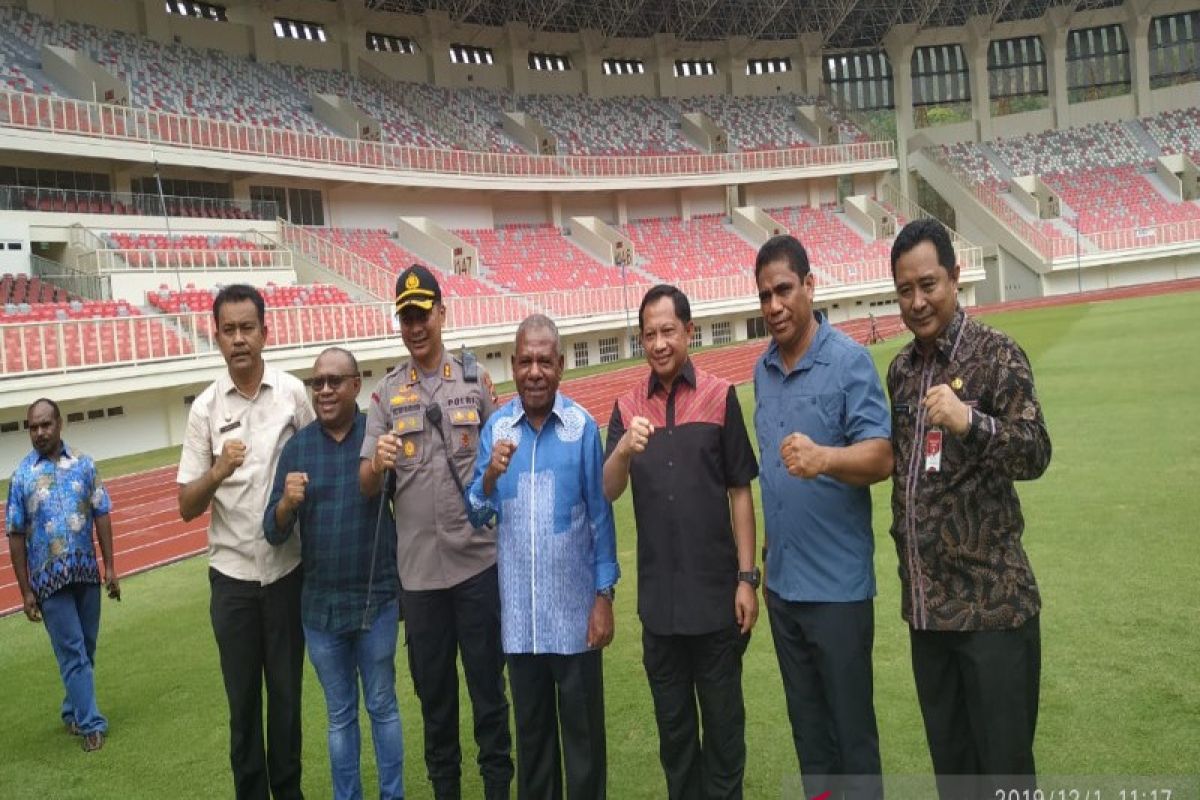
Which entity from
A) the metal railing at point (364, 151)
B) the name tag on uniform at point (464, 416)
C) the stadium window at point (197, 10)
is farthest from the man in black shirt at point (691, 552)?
the stadium window at point (197, 10)

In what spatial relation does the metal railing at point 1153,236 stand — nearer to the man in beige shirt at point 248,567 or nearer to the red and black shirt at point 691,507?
the red and black shirt at point 691,507

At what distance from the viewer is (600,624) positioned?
147 inches

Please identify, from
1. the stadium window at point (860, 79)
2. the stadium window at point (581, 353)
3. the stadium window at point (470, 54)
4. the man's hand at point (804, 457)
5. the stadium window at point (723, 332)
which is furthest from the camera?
the stadium window at point (860, 79)

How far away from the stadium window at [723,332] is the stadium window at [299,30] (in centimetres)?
1977

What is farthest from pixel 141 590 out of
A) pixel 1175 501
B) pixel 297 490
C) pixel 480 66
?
pixel 480 66

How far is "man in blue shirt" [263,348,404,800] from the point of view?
4.04 m

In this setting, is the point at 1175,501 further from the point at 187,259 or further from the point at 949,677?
the point at 187,259

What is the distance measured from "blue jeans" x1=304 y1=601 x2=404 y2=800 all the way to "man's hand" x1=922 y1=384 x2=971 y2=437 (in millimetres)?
2456

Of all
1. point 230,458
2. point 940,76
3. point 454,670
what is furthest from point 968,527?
point 940,76

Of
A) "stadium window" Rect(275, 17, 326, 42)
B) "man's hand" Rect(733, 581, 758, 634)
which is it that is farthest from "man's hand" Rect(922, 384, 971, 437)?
"stadium window" Rect(275, 17, 326, 42)

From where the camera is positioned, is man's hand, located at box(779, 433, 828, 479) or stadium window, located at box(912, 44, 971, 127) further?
stadium window, located at box(912, 44, 971, 127)

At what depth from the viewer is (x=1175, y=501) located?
813 centimetres

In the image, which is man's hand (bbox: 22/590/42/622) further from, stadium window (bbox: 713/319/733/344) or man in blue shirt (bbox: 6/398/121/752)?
stadium window (bbox: 713/319/733/344)

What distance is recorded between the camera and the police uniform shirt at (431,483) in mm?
4055
